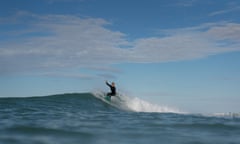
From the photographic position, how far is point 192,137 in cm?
1001

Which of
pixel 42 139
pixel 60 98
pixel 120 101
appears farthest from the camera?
Result: pixel 120 101

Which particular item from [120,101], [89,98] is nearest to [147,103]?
[120,101]

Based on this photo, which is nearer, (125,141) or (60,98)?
(125,141)

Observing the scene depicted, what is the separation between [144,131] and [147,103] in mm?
20348

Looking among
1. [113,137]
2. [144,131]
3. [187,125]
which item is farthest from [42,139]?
[187,125]

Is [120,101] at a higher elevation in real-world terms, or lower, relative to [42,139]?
higher

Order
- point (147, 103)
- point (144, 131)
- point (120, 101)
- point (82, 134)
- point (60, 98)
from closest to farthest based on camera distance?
point (82, 134)
point (144, 131)
point (60, 98)
point (120, 101)
point (147, 103)

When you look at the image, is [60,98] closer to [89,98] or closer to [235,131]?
[89,98]

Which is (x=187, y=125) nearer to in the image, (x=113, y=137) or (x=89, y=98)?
(x=113, y=137)

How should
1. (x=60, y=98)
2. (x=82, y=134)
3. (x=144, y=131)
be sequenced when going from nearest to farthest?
(x=82, y=134) < (x=144, y=131) < (x=60, y=98)

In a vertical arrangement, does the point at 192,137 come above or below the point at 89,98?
below

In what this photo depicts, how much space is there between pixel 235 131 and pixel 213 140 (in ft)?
7.64

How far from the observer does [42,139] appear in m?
9.20

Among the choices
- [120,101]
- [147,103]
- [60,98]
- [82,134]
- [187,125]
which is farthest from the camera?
[147,103]
